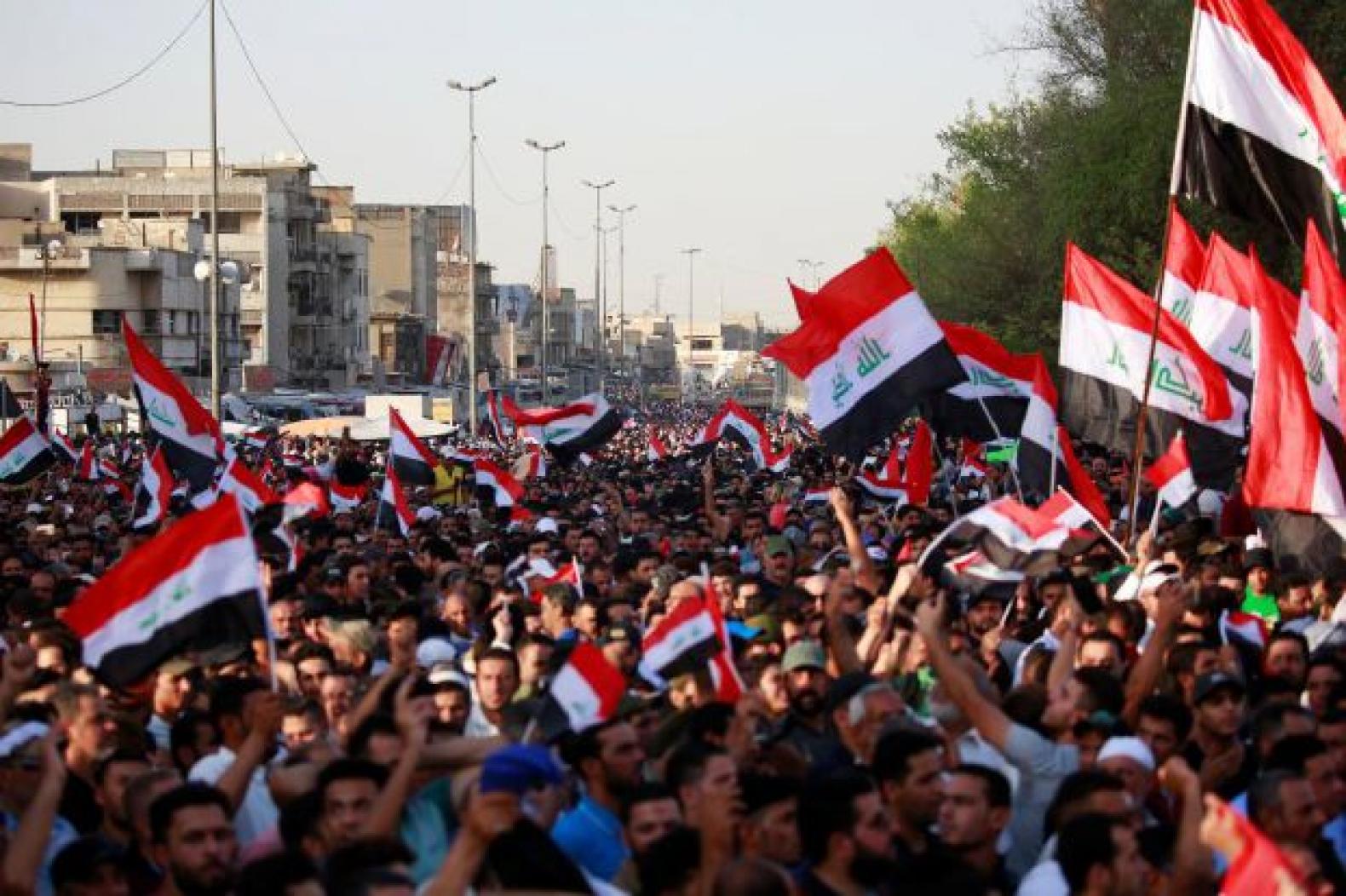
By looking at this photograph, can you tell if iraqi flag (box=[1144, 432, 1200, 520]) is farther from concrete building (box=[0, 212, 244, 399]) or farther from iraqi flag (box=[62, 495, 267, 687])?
concrete building (box=[0, 212, 244, 399])

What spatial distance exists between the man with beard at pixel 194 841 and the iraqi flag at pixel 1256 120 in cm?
792

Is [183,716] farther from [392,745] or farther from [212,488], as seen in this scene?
[212,488]

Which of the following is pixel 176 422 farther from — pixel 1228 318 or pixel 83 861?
pixel 83 861

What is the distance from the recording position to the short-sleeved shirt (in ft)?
26.0

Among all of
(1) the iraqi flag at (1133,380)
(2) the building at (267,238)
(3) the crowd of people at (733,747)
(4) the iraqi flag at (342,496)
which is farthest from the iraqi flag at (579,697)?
(2) the building at (267,238)

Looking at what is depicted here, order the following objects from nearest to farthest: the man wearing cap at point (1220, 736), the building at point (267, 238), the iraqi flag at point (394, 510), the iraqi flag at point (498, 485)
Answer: the man wearing cap at point (1220, 736), the iraqi flag at point (394, 510), the iraqi flag at point (498, 485), the building at point (267, 238)

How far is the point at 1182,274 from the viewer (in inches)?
703

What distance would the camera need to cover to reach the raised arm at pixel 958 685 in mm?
8219

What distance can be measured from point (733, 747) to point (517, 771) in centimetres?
214

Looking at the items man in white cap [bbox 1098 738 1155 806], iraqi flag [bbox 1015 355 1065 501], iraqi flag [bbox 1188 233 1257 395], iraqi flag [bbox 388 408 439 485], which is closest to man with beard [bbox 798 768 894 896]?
man in white cap [bbox 1098 738 1155 806]

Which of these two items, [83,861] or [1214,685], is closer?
[83,861]

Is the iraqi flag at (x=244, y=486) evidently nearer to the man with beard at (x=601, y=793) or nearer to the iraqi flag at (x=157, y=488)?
the iraqi flag at (x=157, y=488)

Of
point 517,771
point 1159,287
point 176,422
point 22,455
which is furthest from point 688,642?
point 22,455

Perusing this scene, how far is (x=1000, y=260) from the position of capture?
55.3 meters
